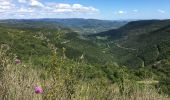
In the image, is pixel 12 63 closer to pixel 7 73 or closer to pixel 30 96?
pixel 7 73

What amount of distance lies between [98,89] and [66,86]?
86 cm

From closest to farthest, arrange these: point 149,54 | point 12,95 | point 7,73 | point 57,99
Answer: point 57,99 < point 12,95 < point 7,73 < point 149,54

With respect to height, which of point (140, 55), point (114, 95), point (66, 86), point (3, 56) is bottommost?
point (140, 55)

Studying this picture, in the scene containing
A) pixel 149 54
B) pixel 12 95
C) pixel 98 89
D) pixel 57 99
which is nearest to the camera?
pixel 57 99

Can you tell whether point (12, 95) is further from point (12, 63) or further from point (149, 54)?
point (149, 54)

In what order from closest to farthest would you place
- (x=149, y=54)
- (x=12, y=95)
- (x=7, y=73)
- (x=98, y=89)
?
(x=12, y=95)
(x=7, y=73)
(x=98, y=89)
(x=149, y=54)

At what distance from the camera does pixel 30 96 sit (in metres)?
4.26

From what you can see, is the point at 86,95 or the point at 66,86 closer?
the point at 66,86

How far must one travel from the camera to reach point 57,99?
155 inches

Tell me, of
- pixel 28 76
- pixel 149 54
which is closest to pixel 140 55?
pixel 149 54

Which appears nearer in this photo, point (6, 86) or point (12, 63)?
point (6, 86)

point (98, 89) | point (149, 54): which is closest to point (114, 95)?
point (98, 89)

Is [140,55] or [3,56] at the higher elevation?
[3,56]

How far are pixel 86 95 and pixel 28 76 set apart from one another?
1089 mm
